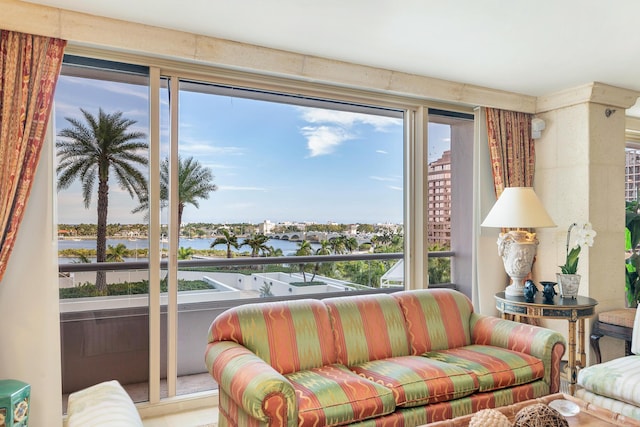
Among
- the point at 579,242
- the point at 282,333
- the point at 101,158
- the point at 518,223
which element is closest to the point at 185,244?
the point at 101,158

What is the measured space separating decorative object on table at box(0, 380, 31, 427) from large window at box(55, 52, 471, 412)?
52cm

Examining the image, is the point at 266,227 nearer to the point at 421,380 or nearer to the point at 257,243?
the point at 257,243

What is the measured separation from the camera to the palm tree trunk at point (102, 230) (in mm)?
2994

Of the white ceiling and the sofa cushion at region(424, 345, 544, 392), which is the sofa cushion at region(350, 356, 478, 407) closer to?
the sofa cushion at region(424, 345, 544, 392)

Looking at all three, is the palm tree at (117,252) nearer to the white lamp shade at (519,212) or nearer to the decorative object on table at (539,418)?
the decorative object on table at (539,418)

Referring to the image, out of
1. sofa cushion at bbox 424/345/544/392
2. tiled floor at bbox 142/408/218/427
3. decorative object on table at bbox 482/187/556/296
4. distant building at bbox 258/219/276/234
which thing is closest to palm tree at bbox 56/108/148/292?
tiled floor at bbox 142/408/218/427

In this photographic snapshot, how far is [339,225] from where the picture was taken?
418cm

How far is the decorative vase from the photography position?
3.57m

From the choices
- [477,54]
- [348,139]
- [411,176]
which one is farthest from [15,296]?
[477,54]

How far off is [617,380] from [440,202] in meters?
2.06

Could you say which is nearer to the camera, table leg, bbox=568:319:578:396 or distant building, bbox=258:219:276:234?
table leg, bbox=568:319:578:396

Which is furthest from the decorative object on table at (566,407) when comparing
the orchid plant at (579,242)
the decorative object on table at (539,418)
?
the orchid plant at (579,242)

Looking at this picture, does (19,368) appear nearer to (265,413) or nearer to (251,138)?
(265,413)

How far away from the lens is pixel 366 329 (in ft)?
9.67
